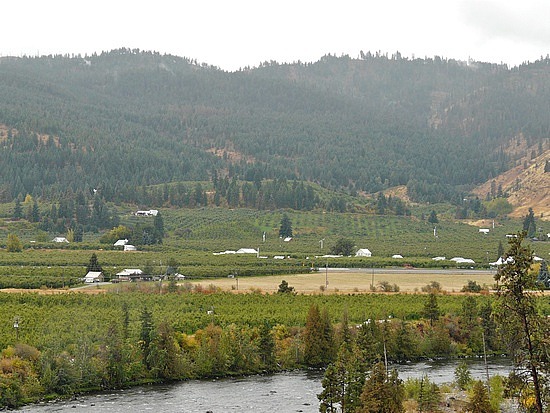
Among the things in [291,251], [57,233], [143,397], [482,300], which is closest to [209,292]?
[482,300]

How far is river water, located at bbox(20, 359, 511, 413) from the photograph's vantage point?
51.5 m

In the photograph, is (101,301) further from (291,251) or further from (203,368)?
(291,251)

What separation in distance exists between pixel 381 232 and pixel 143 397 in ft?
437

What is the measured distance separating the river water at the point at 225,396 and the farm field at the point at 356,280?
30.8 m

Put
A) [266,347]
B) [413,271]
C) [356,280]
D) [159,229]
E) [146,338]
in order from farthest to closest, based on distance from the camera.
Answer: [159,229] → [413,271] → [356,280] → [266,347] → [146,338]

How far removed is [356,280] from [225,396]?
5221cm

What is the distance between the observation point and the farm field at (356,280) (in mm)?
95438

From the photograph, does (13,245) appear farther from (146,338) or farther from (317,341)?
(317,341)

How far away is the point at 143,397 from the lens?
179 ft

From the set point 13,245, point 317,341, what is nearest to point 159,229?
point 13,245

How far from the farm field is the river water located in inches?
1211

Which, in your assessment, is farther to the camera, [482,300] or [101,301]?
[482,300]

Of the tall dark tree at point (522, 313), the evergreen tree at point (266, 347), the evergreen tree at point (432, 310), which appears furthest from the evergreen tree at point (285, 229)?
the tall dark tree at point (522, 313)

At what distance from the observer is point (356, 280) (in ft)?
346
